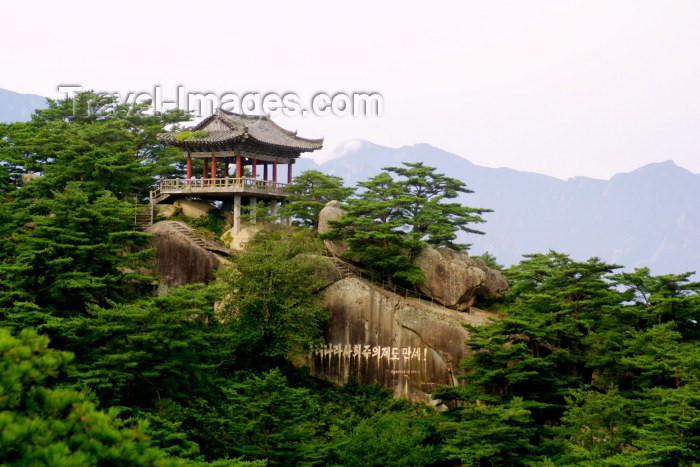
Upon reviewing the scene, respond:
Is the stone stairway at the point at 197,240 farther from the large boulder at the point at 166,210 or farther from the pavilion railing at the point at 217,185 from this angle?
the pavilion railing at the point at 217,185

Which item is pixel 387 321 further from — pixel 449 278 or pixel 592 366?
pixel 592 366

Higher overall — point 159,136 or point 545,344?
point 159,136

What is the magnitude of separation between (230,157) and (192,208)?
313cm

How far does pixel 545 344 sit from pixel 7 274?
17.4m

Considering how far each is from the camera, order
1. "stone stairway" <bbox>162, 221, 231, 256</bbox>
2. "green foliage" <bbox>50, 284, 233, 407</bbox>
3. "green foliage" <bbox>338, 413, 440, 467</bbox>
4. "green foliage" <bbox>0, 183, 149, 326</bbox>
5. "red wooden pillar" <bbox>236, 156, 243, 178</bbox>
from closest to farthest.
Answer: "green foliage" <bbox>50, 284, 233, 407</bbox>
"green foliage" <bbox>0, 183, 149, 326</bbox>
"green foliage" <bbox>338, 413, 440, 467</bbox>
"stone stairway" <bbox>162, 221, 231, 256</bbox>
"red wooden pillar" <bbox>236, 156, 243, 178</bbox>

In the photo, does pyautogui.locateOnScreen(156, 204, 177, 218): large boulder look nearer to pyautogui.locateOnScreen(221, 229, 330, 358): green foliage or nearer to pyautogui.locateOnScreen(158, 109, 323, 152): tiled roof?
pyautogui.locateOnScreen(158, 109, 323, 152): tiled roof

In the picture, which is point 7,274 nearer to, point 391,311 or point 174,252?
point 174,252

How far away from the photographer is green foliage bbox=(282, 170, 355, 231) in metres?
29.7

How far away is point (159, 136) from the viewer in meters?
32.3

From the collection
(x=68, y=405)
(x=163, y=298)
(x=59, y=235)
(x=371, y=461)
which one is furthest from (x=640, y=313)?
(x=68, y=405)

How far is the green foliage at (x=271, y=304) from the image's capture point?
75.7 feet

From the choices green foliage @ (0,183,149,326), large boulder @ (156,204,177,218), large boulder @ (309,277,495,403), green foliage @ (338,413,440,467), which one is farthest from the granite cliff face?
green foliage @ (0,183,149,326)

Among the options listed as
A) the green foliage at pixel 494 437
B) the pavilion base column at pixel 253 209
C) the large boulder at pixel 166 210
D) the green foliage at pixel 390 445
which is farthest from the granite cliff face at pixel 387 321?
the green foliage at pixel 494 437

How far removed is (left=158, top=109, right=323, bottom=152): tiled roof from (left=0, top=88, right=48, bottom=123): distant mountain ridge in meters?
142
